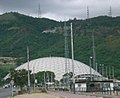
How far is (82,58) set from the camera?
19138 centimetres

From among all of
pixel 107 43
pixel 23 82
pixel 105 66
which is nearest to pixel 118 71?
pixel 105 66

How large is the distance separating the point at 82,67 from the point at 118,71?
14.7 m

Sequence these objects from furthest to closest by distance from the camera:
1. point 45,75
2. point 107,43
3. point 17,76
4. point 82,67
Answer: point 107,43, point 82,67, point 45,75, point 17,76

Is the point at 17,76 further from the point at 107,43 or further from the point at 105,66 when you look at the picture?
the point at 107,43

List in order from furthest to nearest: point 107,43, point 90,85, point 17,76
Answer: point 107,43
point 17,76
point 90,85

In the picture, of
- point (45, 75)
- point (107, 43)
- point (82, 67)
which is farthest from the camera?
point (107, 43)

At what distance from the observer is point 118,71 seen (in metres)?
167

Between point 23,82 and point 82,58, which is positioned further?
point 82,58

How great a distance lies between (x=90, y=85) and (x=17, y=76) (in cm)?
1661

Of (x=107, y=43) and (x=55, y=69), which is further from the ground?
(x=107, y=43)

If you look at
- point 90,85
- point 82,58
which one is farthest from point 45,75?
point 90,85

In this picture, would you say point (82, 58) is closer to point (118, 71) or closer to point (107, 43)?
point (107, 43)

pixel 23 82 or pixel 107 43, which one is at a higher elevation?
pixel 107 43

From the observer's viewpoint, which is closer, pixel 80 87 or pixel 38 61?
pixel 80 87
